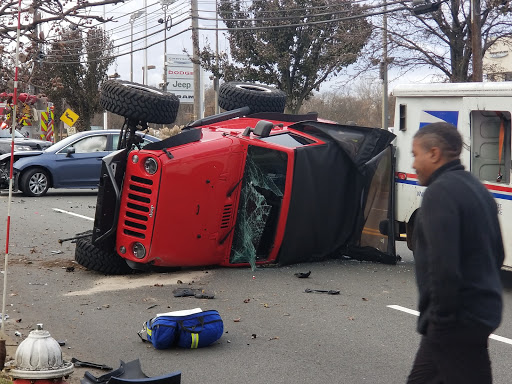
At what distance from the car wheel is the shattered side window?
38.0 feet

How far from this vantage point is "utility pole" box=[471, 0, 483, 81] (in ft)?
68.9

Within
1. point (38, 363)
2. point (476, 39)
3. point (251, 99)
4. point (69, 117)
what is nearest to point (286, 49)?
point (69, 117)

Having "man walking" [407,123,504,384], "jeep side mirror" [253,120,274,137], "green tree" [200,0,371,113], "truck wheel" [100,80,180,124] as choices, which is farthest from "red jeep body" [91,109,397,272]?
"green tree" [200,0,371,113]

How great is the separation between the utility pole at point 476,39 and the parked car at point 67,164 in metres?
9.54

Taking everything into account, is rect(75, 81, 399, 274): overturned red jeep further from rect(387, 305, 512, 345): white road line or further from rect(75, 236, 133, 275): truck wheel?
rect(387, 305, 512, 345): white road line

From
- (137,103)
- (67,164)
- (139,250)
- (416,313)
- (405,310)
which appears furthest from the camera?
(67,164)

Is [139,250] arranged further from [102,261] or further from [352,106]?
[352,106]

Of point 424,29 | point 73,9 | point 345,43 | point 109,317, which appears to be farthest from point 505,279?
point 345,43

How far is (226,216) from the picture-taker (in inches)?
406

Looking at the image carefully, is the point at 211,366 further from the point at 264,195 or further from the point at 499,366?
the point at 264,195

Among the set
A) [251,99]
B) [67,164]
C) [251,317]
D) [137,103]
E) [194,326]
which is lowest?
[251,317]

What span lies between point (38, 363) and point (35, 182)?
16313 mm

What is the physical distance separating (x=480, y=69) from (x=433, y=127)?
735 inches

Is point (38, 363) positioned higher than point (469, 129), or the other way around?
point (469, 129)
